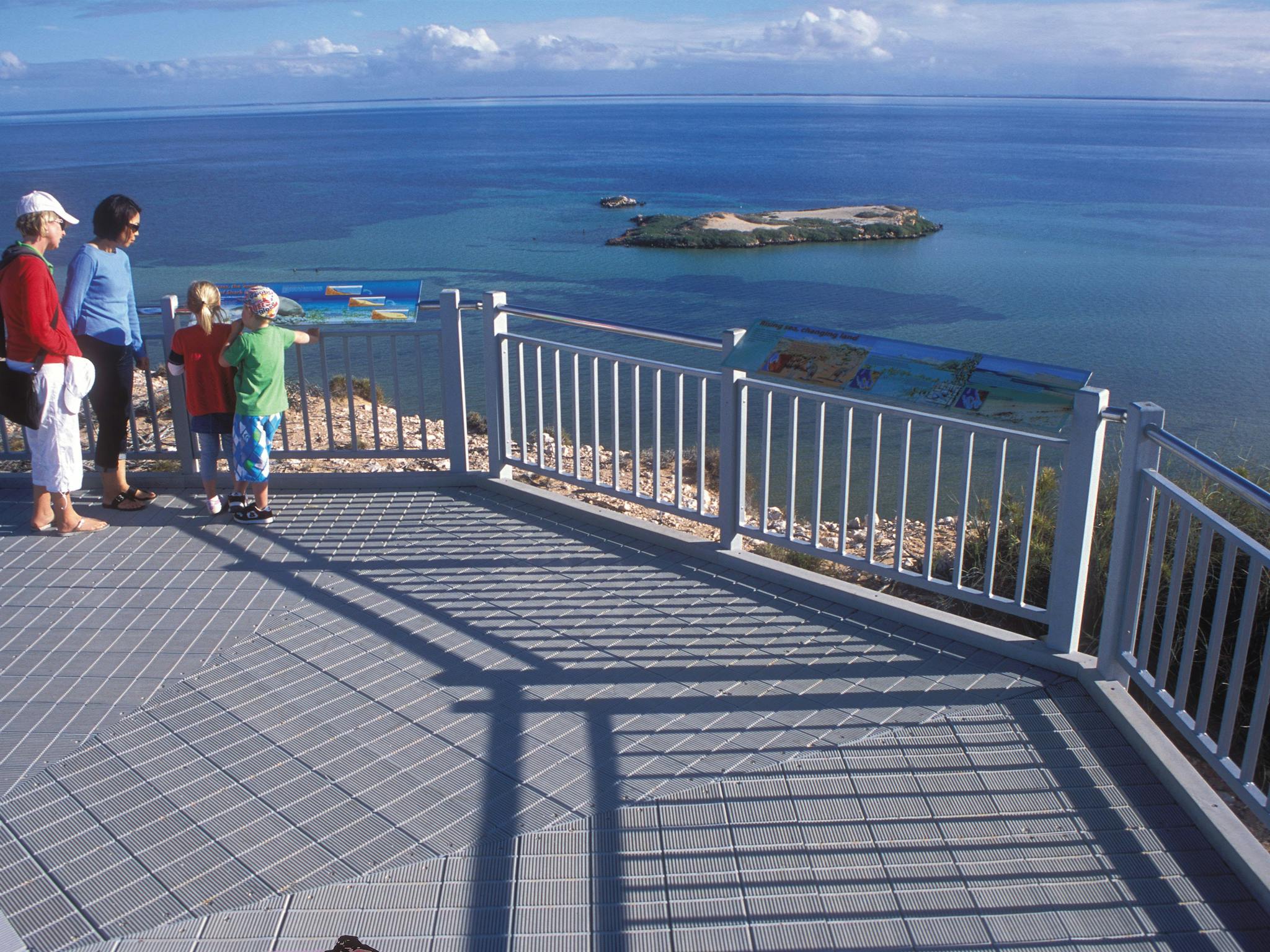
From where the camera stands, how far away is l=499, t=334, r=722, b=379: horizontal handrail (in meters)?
5.68

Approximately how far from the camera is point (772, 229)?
42.2 meters

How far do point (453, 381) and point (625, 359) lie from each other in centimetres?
140

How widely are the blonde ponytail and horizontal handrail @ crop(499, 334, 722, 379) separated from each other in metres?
1.65

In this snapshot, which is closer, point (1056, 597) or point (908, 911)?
point (908, 911)

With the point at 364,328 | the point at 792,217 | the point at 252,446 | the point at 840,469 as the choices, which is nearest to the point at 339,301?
the point at 364,328

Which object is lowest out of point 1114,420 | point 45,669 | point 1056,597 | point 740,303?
point 740,303

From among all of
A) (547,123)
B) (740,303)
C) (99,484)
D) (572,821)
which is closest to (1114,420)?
(572,821)

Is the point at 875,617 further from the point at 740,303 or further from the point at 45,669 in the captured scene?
the point at 740,303

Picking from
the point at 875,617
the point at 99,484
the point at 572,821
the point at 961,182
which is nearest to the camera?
the point at 572,821

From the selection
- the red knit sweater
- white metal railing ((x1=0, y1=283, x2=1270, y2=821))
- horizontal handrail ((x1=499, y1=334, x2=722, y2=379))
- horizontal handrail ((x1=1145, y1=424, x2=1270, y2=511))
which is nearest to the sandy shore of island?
white metal railing ((x1=0, y1=283, x2=1270, y2=821))

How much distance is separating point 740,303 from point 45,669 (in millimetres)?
26157

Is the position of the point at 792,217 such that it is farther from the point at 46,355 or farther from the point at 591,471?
the point at 46,355

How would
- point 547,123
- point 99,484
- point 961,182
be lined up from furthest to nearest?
point 547,123
point 961,182
point 99,484

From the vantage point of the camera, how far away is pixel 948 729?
161 inches
